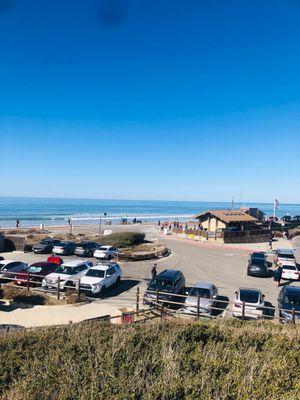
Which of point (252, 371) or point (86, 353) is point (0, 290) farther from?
point (252, 371)

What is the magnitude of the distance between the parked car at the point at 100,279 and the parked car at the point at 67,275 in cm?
64

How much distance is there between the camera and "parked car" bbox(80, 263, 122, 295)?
19938mm

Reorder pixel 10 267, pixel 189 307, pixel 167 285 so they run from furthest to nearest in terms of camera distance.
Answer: pixel 10 267 < pixel 167 285 < pixel 189 307

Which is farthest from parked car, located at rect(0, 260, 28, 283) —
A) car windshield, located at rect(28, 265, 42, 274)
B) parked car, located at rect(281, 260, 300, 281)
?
parked car, located at rect(281, 260, 300, 281)

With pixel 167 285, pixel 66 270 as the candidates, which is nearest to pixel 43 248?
pixel 66 270

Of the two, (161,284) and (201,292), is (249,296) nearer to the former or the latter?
(201,292)

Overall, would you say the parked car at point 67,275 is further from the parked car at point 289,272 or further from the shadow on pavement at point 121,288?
the parked car at point 289,272

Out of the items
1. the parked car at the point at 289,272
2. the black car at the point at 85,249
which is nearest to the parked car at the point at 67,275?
the black car at the point at 85,249

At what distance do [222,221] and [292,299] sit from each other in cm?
3352

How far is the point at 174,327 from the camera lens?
9406 millimetres

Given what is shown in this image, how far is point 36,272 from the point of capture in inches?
872

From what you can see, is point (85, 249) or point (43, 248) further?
point (43, 248)

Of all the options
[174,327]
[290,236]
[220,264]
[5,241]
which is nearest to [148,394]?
[174,327]

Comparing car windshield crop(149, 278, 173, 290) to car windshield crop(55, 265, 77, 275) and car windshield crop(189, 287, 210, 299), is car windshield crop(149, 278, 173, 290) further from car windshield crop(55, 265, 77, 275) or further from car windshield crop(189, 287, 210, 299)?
car windshield crop(55, 265, 77, 275)
